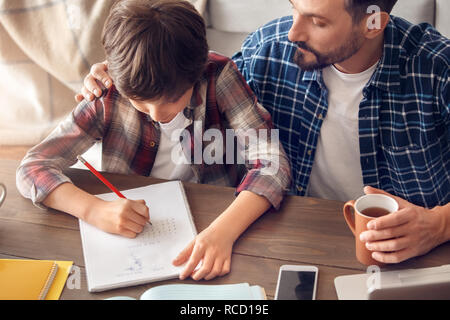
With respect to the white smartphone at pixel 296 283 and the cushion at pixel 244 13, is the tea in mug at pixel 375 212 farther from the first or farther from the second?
the cushion at pixel 244 13

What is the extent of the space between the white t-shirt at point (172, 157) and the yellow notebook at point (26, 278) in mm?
460

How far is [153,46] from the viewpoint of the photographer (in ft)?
3.26

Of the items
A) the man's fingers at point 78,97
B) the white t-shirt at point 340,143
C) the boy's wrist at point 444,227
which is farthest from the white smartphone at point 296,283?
the man's fingers at point 78,97

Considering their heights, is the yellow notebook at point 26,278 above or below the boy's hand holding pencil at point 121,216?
below

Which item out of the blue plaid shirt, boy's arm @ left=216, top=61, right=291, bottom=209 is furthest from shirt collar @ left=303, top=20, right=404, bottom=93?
boy's arm @ left=216, top=61, right=291, bottom=209

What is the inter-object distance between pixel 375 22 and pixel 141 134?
641 millimetres

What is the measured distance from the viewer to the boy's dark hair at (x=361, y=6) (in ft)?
3.77

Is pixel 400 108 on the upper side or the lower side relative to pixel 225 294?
upper

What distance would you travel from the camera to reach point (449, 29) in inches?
62.7

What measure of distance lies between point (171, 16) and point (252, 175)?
399mm

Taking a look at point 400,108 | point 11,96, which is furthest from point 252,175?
point 11,96

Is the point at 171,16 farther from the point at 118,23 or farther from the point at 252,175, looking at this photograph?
the point at 252,175

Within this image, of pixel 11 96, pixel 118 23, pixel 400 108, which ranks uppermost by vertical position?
pixel 118 23

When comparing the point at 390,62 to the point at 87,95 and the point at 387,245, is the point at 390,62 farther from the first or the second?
the point at 87,95
